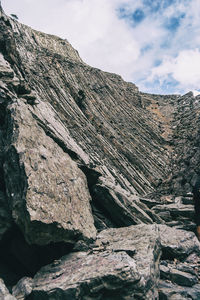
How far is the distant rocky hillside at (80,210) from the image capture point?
39.4 feet

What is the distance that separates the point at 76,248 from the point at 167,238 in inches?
316

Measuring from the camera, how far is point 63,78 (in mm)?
38281

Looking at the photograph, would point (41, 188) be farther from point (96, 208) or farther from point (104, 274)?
point (96, 208)

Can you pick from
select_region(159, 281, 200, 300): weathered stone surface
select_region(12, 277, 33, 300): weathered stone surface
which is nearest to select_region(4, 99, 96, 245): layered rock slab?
select_region(12, 277, 33, 300): weathered stone surface

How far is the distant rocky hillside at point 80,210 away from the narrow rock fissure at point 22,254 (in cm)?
6

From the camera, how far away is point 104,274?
36.7 ft

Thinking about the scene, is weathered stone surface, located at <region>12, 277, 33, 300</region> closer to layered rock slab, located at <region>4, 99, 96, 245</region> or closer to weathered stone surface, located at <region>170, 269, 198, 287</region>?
layered rock slab, located at <region>4, 99, 96, 245</region>

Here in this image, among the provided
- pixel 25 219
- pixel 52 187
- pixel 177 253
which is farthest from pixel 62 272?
pixel 177 253

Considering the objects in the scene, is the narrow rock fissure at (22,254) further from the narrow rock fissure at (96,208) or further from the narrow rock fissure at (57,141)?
the narrow rock fissure at (57,141)

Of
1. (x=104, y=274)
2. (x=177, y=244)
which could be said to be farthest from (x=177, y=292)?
(x=177, y=244)

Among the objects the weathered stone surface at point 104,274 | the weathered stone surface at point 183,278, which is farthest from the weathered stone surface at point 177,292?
the weathered stone surface at point 104,274

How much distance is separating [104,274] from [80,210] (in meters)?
5.70

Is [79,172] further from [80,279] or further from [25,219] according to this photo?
[80,279]

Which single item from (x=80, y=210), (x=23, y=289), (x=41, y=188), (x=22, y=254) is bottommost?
(x=23, y=289)
